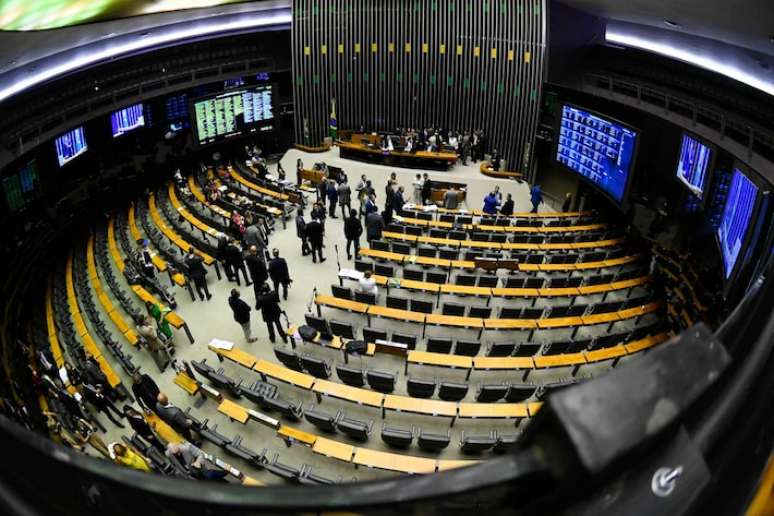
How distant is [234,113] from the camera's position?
17078 millimetres

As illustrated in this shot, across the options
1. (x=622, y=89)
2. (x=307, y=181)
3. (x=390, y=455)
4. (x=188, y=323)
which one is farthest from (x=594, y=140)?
(x=188, y=323)

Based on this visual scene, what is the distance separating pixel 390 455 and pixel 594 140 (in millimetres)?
10953

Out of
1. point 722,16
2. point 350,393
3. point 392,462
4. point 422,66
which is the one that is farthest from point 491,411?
point 422,66

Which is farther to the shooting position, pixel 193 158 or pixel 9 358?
pixel 193 158

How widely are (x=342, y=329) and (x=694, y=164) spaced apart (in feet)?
30.0

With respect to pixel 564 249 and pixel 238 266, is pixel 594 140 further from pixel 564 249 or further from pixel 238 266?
pixel 238 266

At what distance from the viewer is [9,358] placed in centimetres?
779

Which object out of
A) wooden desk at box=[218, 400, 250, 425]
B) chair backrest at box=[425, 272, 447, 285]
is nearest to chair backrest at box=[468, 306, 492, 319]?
chair backrest at box=[425, 272, 447, 285]

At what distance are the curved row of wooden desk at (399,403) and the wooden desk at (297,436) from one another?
0.65 meters

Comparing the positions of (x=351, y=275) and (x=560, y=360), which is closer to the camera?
(x=560, y=360)

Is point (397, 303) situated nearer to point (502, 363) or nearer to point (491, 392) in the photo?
point (502, 363)

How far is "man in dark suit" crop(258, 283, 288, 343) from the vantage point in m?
7.95

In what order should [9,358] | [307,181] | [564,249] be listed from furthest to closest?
[307,181] → [564,249] → [9,358]

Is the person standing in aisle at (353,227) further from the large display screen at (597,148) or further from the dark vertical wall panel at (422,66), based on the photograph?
the dark vertical wall panel at (422,66)
